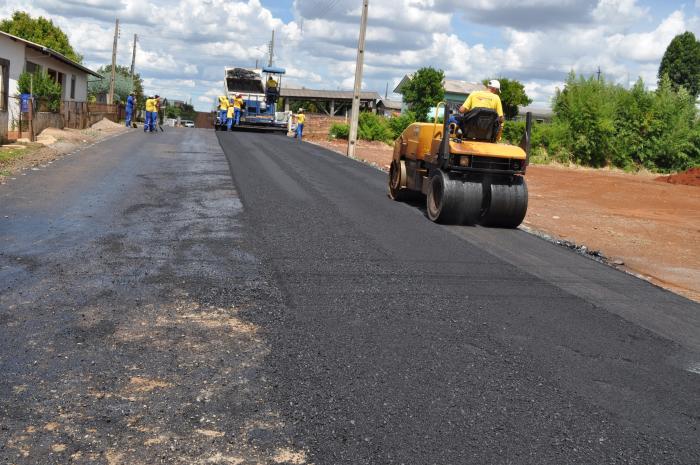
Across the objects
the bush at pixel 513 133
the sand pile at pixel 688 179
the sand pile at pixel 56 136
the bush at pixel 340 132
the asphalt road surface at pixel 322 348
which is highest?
the bush at pixel 513 133

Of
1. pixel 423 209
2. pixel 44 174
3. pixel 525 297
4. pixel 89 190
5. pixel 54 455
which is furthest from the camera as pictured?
pixel 44 174

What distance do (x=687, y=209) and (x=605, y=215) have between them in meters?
4.22

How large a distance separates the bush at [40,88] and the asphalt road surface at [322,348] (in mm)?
17922

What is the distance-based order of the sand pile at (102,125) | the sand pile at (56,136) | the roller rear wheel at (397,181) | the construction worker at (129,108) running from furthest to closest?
the construction worker at (129,108)
the sand pile at (102,125)
the sand pile at (56,136)
the roller rear wheel at (397,181)

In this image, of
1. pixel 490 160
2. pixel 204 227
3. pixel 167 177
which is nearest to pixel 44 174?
pixel 167 177

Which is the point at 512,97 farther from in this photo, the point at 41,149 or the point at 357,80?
the point at 41,149

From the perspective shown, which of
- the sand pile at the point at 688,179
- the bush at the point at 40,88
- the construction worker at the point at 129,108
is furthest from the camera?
the construction worker at the point at 129,108

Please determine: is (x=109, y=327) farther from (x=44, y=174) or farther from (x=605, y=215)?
(x=605, y=215)

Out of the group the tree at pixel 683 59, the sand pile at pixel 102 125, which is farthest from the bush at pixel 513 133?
the tree at pixel 683 59

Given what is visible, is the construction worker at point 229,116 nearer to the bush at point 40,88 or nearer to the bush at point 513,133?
the bush at point 40,88

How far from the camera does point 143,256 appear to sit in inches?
310

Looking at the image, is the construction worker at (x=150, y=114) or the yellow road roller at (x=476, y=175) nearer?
the yellow road roller at (x=476, y=175)

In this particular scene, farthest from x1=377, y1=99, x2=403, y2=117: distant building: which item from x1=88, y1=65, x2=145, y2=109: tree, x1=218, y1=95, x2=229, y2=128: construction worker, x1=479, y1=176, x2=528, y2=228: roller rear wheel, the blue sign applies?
x1=479, y1=176, x2=528, y2=228: roller rear wheel

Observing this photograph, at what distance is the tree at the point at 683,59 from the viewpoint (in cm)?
8238
